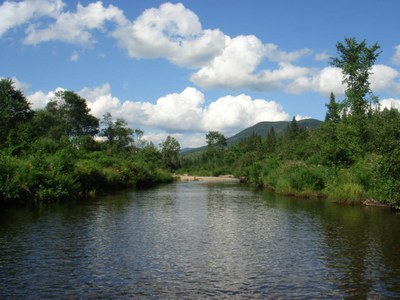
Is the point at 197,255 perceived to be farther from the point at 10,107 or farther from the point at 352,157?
the point at 10,107

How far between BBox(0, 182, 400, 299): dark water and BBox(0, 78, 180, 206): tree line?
20.3 feet

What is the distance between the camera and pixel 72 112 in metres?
113

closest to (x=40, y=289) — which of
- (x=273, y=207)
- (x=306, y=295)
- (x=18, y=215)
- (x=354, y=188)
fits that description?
(x=306, y=295)

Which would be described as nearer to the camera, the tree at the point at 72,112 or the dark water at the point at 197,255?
the dark water at the point at 197,255

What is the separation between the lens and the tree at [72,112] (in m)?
112

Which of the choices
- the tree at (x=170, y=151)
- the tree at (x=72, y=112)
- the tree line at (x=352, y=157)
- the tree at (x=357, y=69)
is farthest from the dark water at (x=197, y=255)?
the tree at (x=170, y=151)

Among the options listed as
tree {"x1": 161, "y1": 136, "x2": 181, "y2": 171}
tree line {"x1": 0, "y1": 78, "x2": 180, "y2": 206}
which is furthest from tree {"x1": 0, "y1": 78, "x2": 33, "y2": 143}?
tree {"x1": 161, "y1": 136, "x2": 181, "y2": 171}

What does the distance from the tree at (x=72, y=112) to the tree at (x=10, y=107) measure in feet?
122

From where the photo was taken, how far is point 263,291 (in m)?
14.0

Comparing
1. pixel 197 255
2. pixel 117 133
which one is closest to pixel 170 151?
pixel 117 133

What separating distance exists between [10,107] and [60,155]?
3082cm

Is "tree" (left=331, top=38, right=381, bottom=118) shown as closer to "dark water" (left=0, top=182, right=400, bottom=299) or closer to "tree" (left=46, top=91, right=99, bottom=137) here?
"dark water" (left=0, top=182, right=400, bottom=299)

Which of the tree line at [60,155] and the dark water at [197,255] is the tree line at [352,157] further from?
the tree line at [60,155]

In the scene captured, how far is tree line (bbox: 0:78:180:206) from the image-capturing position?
37.8m
